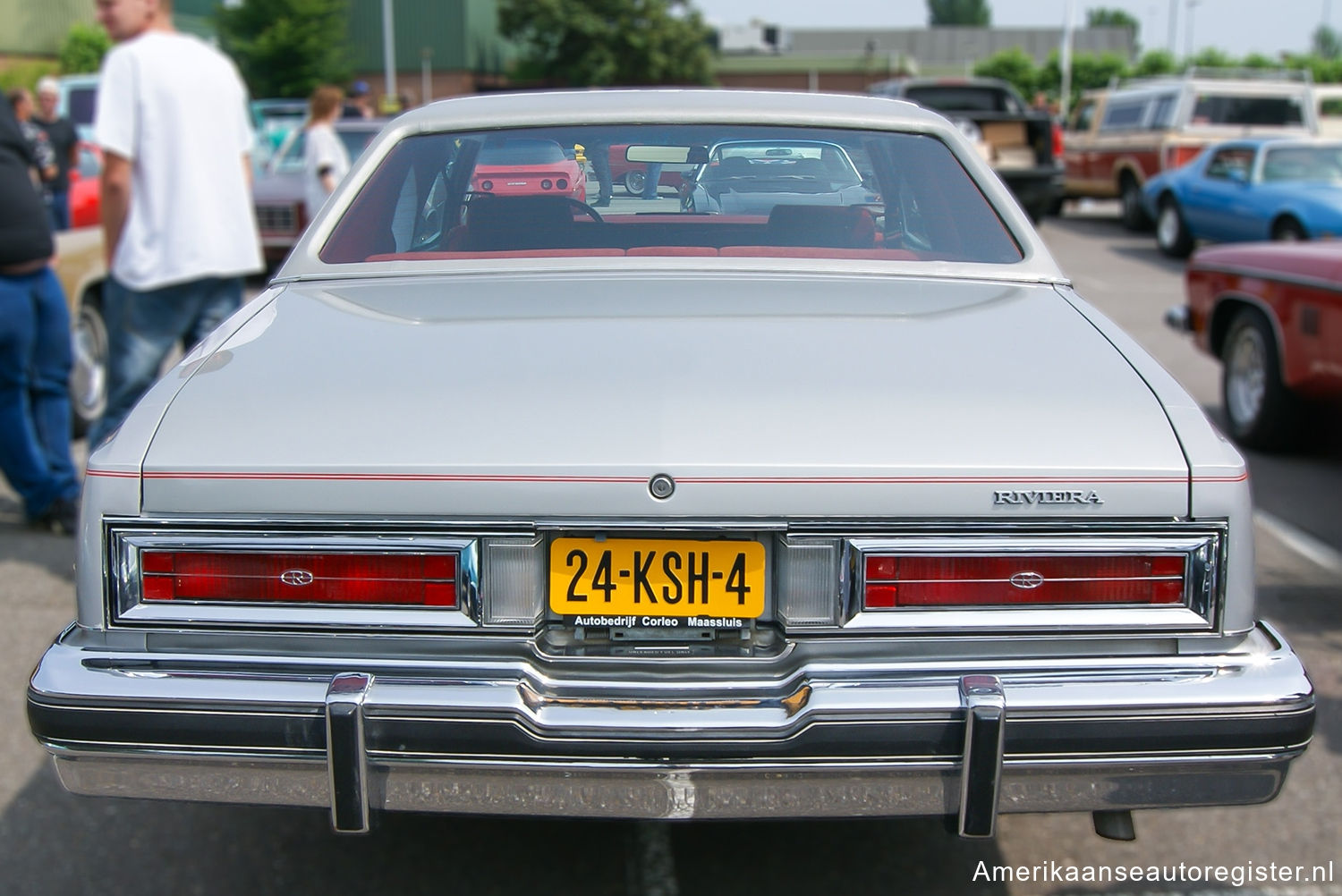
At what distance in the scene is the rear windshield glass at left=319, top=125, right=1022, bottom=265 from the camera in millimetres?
3121

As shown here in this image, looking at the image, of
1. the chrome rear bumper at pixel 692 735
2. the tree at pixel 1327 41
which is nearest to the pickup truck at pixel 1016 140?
the chrome rear bumper at pixel 692 735

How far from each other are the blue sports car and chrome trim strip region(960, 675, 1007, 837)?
37.9 ft

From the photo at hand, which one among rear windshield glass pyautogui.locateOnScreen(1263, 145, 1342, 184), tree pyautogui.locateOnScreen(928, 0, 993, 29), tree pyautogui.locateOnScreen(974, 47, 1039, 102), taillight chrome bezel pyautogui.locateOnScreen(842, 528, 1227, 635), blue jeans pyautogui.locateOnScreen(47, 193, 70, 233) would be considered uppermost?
tree pyautogui.locateOnScreen(928, 0, 993, 29)

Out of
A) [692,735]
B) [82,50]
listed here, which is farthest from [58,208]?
[82,50]

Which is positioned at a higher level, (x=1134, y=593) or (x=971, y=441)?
(x=971, y=441)

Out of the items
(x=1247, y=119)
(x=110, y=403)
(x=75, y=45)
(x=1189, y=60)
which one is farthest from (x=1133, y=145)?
(x=1189, y=60)

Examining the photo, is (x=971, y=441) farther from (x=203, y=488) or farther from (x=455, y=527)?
(x=203, y=488)

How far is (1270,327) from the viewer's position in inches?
249

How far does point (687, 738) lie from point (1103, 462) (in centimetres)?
81

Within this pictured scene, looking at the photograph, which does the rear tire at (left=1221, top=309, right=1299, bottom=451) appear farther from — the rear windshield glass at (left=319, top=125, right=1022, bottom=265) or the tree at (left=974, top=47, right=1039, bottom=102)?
the tree at (left=974, top=47, right=1039, bottom=102)

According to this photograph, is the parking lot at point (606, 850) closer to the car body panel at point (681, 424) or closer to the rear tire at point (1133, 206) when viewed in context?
the car body panel at point (681, 424)

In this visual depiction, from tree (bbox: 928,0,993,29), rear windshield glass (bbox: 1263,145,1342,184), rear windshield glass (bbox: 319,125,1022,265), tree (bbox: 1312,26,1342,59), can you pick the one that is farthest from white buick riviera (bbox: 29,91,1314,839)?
tree (bbox: 928,0,993,29)

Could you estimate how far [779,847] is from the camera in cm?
297

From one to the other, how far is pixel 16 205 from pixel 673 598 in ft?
11.9
